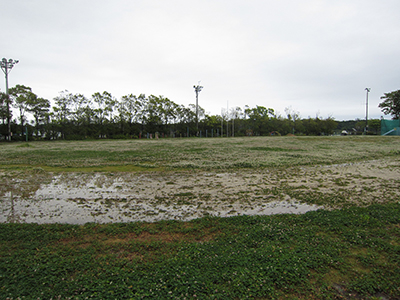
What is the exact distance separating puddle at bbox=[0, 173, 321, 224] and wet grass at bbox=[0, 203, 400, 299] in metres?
A: 0.63

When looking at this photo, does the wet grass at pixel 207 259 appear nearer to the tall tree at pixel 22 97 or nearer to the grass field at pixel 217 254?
the grass field at pixel 217 254

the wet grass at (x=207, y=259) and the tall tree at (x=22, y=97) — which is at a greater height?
the tall tree at (x=22, y=97)

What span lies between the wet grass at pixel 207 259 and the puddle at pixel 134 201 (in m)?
0.63

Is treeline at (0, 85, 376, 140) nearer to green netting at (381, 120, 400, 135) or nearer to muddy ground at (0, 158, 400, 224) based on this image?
green netting at (381, 120, 400, 135)

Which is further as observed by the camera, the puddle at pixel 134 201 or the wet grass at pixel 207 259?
the puddle at pixel 134 201

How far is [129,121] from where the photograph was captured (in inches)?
2474

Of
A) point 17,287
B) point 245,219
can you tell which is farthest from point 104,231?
point 245,219

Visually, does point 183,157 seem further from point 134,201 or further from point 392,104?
point 392,104

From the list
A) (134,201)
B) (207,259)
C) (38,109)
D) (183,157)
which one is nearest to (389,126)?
(183,157)

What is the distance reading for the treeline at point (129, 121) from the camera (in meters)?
48.0

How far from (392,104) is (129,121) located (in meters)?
74.1

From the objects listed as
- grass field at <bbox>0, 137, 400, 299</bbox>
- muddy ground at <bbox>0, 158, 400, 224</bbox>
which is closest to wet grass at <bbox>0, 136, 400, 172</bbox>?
muddy ground at <bbox>0, 158, 400, 224</bbox>

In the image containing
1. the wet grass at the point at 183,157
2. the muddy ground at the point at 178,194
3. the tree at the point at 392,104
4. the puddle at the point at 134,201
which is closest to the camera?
the puddle at the point at 134,201

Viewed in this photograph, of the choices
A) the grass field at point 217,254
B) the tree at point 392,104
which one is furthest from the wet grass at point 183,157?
the tree at point 392,104
